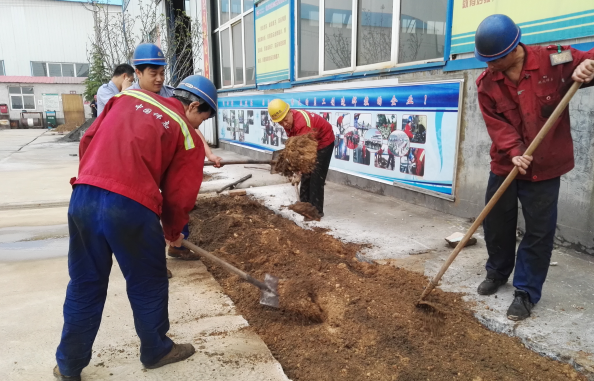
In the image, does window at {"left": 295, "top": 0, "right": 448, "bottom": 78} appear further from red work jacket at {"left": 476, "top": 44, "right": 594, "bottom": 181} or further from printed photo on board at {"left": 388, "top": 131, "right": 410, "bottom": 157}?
red work jacket at {"left": 476, "top": 44, "right": 594, "bottom": 181}

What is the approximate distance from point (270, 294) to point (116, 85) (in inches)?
142

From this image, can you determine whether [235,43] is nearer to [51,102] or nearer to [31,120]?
[31,120]

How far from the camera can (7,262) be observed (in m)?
3.90

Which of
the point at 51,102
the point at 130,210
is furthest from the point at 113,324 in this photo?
the point at 51,102

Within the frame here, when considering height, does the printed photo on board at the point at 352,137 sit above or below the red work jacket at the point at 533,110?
below

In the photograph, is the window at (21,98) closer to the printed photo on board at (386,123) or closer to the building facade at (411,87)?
the building facade at (411,87)

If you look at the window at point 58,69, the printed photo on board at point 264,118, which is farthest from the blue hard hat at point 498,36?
the window at point 58,69

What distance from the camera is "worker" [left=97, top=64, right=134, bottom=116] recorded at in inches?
191

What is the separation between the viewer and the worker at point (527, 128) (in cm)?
238

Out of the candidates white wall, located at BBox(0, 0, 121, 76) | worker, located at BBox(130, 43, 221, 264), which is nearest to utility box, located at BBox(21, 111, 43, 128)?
white wall, located at BBox(0, 0, 121, 76)

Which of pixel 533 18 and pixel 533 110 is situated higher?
pixel 533 18

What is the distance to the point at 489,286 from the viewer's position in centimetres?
289

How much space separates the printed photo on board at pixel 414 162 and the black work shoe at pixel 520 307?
2603 millimetres

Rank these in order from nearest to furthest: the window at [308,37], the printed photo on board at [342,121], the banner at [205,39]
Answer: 1. the printed photo on board at [342,121]
2. the window at [308,37]
3. the banner at [205,39]
